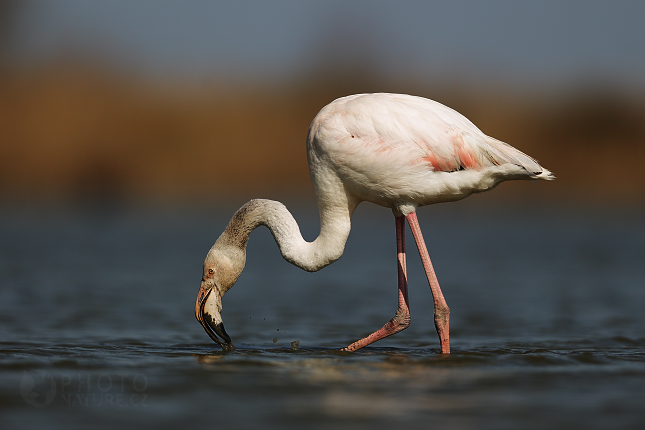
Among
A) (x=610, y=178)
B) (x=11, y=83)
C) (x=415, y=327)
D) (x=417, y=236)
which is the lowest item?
(x=415, y=327)

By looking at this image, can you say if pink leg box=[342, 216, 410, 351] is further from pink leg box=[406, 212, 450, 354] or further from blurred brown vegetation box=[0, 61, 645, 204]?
blurred brown vegetation box=[0, 61, 645, 204]

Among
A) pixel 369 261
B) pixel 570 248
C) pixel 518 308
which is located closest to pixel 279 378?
pixel 518 308

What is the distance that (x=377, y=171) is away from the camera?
6.77m

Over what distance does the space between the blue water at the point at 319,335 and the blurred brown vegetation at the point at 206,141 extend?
419 cm

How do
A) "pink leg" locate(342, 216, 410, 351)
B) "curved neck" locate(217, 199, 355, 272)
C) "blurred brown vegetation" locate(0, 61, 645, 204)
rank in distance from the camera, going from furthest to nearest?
"blurred brown vegetation" locate(0, 61, 645, 204) → "pink leg" locate(342, 216, 410, 351) → "curved neck" locate(217, 199, 355, 272)

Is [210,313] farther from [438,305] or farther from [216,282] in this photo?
[438,305]

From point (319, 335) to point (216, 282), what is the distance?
1781 mm

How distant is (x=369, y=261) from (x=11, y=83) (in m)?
14.5

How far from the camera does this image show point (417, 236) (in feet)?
23.3

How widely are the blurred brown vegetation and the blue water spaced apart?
165 inches

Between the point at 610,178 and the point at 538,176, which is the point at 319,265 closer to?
the point at 538,176

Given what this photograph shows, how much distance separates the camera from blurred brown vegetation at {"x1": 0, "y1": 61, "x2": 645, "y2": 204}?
77.1 feet

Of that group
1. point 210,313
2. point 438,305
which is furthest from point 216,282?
point 438,305

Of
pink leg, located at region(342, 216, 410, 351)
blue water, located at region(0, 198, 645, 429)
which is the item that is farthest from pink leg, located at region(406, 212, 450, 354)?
pink leg, located at region(342, 216, 410, 351)
